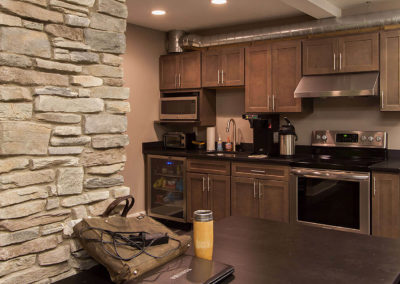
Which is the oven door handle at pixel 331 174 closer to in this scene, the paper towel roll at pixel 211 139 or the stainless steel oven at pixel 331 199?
the stainless steel oven at pixel 331 199

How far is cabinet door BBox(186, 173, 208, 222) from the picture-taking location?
457cm

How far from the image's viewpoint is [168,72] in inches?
205

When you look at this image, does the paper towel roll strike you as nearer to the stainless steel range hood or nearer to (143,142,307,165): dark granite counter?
(143,142,307,165): dark granite counter

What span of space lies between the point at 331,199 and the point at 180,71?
2441 mm

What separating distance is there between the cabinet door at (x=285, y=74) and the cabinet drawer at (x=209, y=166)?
0.82 m

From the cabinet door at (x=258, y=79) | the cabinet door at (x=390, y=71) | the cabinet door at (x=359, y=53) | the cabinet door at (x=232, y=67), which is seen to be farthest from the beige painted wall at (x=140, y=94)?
the cabinet door at (x=390, y=71)

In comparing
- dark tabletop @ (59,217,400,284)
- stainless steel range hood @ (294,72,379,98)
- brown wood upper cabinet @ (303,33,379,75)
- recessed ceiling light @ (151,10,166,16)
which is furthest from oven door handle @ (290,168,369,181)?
recessed ceiling light @ (151,10,166,16)

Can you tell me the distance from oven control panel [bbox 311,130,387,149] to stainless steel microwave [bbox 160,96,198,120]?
146cm

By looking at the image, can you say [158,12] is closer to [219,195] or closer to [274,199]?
[219,195]

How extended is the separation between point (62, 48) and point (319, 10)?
9.88 feet

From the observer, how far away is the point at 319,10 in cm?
379

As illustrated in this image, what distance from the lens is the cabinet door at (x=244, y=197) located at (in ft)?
13.8

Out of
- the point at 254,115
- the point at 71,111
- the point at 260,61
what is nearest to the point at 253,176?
the point at 254,115

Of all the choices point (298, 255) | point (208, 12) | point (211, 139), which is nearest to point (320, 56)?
point (208, 12)
